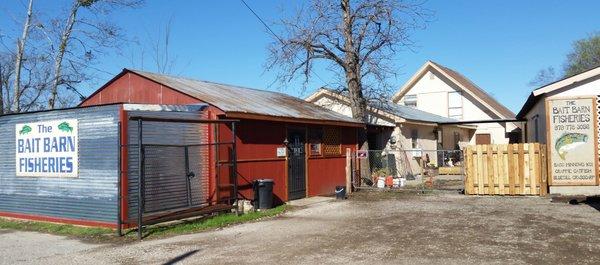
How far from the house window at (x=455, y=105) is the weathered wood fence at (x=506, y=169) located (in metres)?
22.3

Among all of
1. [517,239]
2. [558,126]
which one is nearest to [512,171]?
[558,126]

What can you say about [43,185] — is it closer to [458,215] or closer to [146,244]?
[146,244]

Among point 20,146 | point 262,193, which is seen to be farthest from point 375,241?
point 20,146

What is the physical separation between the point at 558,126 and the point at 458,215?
18.5 feet

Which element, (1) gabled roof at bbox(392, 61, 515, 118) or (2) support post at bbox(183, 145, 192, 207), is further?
(1) gabled roof at bbox(392, 61, 515, 118)

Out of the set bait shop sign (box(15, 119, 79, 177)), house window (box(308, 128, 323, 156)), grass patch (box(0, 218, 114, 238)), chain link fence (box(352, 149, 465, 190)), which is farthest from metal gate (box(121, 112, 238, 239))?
chain link fence (box(352, 149, 465, 190))

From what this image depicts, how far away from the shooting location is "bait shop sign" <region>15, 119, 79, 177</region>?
12.0 meters

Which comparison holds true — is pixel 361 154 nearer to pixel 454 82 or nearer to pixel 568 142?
pixel 568 142

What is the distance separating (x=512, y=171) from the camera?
15.7 m

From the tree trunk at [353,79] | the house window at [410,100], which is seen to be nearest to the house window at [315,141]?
the tree trunk at [353,79]

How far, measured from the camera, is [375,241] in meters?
9.26

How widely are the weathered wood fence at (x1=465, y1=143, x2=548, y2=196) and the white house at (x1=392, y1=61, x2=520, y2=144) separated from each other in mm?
19940

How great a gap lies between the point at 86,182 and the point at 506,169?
1110 centimetres

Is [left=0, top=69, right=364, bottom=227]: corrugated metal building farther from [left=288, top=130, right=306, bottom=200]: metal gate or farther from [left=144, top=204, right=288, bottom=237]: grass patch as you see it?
[left=144, top=204, right=288, bottom=237]: grass patch
